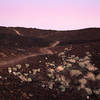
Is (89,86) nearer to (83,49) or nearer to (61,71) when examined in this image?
(61,71)

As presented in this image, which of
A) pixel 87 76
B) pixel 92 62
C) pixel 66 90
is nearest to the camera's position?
pixel 66 90

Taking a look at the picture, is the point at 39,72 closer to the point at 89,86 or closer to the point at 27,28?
the point at 89,86

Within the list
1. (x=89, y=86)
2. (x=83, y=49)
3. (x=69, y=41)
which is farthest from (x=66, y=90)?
(x=69, y=41)

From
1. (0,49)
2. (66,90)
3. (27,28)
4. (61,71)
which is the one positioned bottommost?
(66,90)

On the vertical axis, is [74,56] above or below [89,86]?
above

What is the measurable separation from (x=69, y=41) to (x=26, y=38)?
378cm

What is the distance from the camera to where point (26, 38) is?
15.2 meters

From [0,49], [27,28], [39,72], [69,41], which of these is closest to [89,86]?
[39,72]

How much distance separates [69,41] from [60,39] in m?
0.94

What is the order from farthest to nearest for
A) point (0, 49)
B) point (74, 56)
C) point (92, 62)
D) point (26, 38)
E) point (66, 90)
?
1. point (26, 38)
2. point (0, 49)
3. point (74, 56)
4. point (92, 62)
5. point (66, 90)

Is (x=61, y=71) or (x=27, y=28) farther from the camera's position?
(x=27, y=28)

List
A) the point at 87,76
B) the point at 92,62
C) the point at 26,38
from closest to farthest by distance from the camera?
the point at 87,76 → the point at 92,62 → the point at 26,38

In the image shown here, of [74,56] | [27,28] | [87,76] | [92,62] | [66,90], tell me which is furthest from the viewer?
[27,28]

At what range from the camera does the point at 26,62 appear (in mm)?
10070
